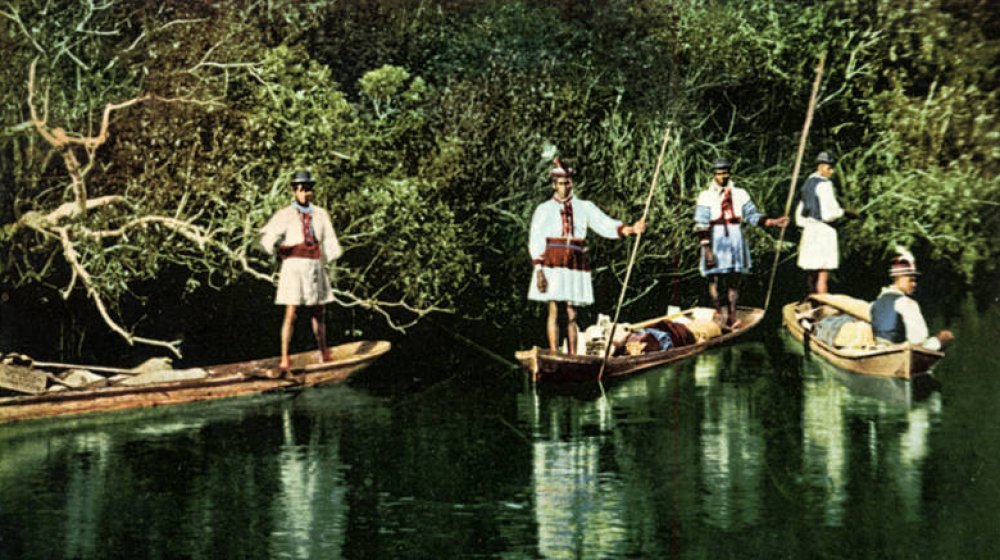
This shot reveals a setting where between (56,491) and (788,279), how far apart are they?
3.69 m

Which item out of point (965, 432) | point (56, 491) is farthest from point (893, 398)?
point (56, 491)

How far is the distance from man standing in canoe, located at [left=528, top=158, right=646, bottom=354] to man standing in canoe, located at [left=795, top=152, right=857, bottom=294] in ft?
2.92

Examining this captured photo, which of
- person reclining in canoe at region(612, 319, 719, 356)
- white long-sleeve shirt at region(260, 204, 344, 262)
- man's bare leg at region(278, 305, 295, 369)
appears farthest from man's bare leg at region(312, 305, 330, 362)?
person reclining in canoe at region(612, 319, 719, 356)

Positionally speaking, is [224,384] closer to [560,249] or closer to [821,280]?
[560,249]

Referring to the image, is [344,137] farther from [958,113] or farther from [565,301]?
[958,113]

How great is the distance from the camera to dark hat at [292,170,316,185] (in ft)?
28.7

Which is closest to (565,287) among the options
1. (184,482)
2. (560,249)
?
(560,249)

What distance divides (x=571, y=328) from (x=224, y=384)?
67.1 inches

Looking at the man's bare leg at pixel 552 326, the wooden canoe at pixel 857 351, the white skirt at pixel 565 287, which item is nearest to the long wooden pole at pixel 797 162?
the wooden canoe at pixel 857 351

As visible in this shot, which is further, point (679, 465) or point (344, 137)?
point (344, 137)

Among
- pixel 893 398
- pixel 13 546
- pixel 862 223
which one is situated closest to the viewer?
pixel 13 546

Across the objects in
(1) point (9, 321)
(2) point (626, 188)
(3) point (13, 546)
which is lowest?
(3) point (13, 546)

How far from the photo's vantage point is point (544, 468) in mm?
7754

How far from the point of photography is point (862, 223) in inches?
350
